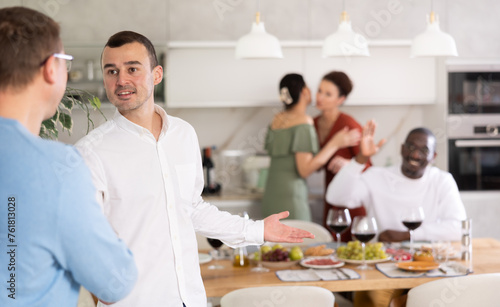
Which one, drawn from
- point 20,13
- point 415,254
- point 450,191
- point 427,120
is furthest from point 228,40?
point 20,13

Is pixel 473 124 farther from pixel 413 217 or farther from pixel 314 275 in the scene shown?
pixel 314 275

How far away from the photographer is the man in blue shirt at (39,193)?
3.44 ft

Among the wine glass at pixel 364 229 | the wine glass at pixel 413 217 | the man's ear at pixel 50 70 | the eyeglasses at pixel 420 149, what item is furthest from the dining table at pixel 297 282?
the man's ear at pixel 50 70

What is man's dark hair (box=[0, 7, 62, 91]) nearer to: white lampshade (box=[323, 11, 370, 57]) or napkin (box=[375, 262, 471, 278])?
napkin (box=[375, 262, 471, 278])

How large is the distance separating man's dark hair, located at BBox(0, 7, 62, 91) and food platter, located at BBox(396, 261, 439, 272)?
1896 mm

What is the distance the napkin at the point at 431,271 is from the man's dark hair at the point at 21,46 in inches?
71.3

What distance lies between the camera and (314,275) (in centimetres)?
252

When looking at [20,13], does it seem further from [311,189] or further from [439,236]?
[311,189]

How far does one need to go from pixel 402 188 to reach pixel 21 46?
8.82 ft

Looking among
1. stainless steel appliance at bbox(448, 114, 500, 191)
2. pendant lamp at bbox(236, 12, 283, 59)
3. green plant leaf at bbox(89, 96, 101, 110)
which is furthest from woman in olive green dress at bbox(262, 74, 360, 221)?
green plant leaf at bbox(89, 96, 101, 110)

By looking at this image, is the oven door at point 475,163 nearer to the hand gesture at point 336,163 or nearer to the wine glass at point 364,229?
the hand gesture at point 336,163

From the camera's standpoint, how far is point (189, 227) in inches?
70.7

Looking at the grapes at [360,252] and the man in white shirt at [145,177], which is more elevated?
the man in white shirt at [145,177]

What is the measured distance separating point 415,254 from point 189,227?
4.34 ft
